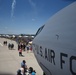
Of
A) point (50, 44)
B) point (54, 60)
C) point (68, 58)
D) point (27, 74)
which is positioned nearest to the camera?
point (68, 58)

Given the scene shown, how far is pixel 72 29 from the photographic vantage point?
4.90 metres

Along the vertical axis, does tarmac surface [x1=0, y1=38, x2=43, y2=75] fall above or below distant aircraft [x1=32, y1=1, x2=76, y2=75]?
below

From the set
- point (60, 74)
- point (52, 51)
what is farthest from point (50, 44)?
point (60, 74)

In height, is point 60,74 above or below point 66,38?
below

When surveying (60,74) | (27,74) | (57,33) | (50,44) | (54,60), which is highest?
(57,33)

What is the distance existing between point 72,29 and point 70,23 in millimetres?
294

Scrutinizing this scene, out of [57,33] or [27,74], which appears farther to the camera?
[27,74]

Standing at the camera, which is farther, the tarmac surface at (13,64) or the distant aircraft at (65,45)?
the tarmac surface at (13,64)

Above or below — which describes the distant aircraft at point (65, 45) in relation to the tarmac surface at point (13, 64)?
above

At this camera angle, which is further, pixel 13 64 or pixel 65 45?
pixel 13 64

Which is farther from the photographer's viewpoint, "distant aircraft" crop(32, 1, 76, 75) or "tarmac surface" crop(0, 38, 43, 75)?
"tarmac surface" crop(0, 38, 43, 75)

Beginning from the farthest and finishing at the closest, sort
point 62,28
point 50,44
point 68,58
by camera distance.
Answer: point 50,44, point 62,28, point 68,58

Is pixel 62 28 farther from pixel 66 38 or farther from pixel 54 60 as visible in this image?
pixel 54 60

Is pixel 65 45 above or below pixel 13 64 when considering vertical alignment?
above
